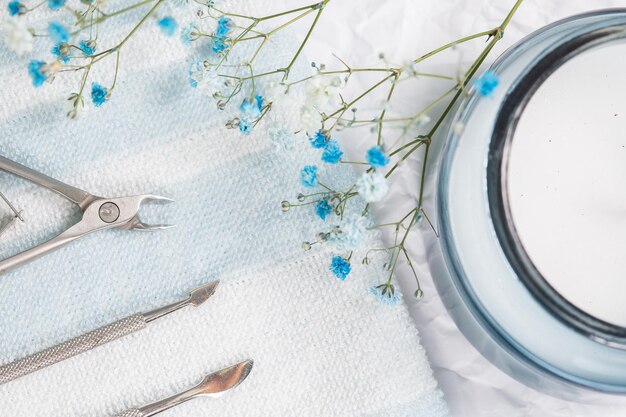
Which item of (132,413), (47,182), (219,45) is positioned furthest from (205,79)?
(132,413)

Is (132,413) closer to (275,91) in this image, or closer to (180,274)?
(180,274)

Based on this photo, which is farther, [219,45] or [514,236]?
[219,45]

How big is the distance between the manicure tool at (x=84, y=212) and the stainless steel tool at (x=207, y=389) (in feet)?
0.39

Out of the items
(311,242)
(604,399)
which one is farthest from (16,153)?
(604,399)

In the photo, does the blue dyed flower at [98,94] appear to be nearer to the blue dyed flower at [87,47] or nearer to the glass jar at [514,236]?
the blue dyed flower at [87,47]

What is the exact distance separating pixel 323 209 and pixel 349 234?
A: 0.04m

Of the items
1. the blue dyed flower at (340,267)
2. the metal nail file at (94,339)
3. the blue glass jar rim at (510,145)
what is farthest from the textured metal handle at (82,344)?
the blue glass jar rim at (510,145)

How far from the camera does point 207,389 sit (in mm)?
501

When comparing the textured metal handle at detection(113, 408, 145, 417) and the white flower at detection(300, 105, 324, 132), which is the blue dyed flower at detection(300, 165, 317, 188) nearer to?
the white flower at detection(300, 105, 324, 132)

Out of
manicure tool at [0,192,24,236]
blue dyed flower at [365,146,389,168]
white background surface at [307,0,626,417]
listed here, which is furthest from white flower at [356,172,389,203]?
manicure tool at [0,192,24,236]

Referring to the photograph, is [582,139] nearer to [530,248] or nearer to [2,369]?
[530,248]

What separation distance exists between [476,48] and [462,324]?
0.20m

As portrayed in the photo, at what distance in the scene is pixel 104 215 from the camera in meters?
0.50

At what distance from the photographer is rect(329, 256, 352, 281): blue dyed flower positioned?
48cm
